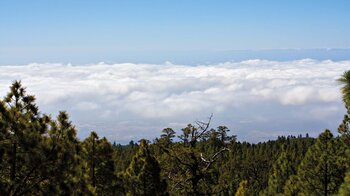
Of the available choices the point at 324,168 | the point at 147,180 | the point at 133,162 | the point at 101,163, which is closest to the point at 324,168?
the point at 324,168

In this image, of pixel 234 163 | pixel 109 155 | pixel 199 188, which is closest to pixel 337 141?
pixel 199 188

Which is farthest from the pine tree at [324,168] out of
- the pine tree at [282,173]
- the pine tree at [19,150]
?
the pine tree at [19,150]

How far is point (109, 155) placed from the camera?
31781mm

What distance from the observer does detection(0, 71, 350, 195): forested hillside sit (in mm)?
13555

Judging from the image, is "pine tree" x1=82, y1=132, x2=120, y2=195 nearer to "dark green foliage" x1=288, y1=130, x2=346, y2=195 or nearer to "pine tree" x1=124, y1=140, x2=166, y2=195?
"pine tree" x1=124, y1=140, x2=166, y2=195

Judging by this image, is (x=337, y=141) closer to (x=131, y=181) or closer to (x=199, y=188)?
(x=199, y=188)

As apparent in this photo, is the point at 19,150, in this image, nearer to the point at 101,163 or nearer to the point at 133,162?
the point at 101,163

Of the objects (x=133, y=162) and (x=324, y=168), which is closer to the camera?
(x=133, y=162)

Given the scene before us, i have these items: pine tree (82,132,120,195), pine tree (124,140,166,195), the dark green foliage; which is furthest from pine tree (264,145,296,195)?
pine tree (82,132,120,195)

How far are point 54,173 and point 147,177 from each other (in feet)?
68.2

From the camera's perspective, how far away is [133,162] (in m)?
35.0

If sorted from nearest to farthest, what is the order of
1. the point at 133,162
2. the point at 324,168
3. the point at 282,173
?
1. the point at 133,162
2. the point at 324,168
3. the point at 282,173

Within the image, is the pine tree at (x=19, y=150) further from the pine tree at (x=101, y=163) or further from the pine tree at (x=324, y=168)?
the pine tree at (x=324, y=168)

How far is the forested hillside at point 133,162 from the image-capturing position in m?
13.6
